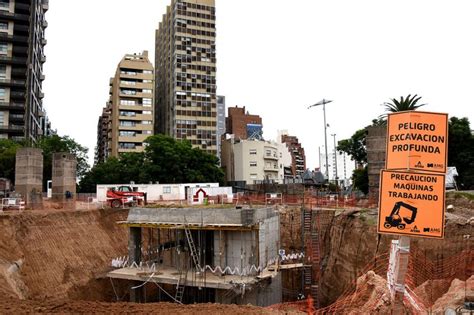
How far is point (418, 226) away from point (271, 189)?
4336 centimetres

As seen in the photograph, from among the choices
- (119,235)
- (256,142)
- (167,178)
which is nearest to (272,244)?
(119,235)

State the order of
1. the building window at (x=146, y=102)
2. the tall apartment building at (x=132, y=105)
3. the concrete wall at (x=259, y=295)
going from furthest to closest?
→ the building window at (x=146, y=102) → the tall apartment building at (x=132, y=105) → the concrete wall at (x=259, y=295)

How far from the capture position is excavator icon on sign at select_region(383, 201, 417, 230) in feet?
20.8

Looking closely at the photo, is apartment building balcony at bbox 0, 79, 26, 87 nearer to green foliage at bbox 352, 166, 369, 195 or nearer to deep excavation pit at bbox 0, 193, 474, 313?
deep excavation pit at bbox 0, 193, 474, 313

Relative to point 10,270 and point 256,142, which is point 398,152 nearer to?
point 10,270

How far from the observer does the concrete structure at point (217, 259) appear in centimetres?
2080

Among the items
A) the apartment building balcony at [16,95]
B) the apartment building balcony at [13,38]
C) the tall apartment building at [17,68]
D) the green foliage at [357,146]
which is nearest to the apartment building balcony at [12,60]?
the tall apartment building at [17,68]

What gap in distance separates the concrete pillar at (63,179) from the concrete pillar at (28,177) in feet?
5.58

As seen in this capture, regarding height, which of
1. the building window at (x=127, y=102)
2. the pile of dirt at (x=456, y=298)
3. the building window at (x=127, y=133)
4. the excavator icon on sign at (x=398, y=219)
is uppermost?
the building window at (x=127, y=102)

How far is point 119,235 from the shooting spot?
3148cm

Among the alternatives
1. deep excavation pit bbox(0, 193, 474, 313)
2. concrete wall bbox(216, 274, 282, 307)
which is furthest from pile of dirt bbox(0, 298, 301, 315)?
concrete wall bbox(216, 274, 282, 307)

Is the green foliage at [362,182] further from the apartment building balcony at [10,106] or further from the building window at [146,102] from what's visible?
the apartment building balcony at [10,106]

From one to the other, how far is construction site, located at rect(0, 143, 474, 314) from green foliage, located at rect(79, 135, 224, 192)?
22.0 m

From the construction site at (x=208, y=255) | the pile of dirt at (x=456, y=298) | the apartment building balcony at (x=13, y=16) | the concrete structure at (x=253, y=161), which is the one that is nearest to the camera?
the pile of dirt at (x=456, y=298)
